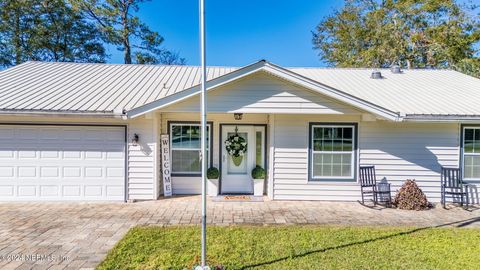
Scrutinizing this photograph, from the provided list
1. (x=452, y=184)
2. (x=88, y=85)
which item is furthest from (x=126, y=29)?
(x=452, y=184)

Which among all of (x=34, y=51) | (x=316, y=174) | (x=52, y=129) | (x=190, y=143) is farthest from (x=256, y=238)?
(x=34, y=51)

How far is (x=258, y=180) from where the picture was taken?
841 cm

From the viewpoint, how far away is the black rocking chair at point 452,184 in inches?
302

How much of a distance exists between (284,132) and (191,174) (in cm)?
307

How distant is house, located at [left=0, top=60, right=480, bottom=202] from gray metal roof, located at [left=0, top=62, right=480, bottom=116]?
0.07 m

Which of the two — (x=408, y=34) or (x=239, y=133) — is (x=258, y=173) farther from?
(x=408, y=34)

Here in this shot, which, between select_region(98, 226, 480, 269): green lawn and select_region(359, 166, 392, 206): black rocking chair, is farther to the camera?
select_region(359, 166, 392, 206): black rocking chair

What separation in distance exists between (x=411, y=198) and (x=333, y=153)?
7.32 feet

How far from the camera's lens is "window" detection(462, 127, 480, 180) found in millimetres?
7881

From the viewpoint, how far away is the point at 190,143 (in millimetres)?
8555

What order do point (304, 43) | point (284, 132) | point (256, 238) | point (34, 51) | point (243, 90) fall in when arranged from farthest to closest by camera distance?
point (304, 43) < point (34, 51) < point (284, 132) < point (243, 90) < point (256, 238)

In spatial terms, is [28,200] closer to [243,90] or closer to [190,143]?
[190,143]

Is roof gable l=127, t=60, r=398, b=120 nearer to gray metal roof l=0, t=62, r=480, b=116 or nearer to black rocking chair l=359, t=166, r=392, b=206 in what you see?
gray metal roof l=0, t=62, r=480, b=116

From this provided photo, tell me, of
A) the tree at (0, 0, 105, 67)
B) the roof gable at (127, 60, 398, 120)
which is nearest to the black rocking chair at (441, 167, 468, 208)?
the roof gable at (127, 60, 398, 120)
